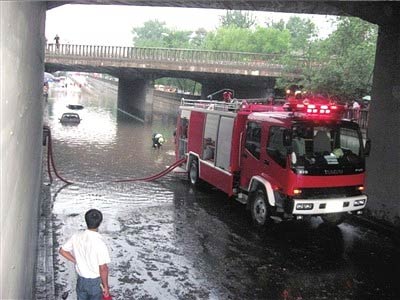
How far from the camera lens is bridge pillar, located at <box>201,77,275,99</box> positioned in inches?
1630

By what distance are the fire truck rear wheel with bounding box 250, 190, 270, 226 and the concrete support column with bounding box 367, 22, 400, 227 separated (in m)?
3.10

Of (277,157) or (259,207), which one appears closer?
(277,157)

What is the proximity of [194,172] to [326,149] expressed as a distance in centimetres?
623

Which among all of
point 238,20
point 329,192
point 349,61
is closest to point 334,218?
point 329,192

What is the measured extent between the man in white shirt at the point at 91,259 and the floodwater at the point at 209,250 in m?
2.14

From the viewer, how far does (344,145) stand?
9805mm

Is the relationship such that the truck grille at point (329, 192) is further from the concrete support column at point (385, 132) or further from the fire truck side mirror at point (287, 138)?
the concrete support column at point (385, 132)

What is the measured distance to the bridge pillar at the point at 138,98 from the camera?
49000mm

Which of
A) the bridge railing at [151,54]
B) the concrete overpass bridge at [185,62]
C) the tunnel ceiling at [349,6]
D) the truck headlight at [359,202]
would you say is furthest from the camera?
the bridge railing at [151,54]

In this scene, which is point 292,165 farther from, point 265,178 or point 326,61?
point 326,61

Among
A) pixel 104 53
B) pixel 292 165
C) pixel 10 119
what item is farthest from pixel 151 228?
pixel 104 53

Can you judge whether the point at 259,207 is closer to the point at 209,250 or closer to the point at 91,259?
the point at 209,250

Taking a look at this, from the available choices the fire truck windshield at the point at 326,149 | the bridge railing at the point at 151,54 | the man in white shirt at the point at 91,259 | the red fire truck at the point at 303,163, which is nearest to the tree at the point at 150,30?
the bridge railing at the point at 151,54

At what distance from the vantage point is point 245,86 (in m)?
46.3
